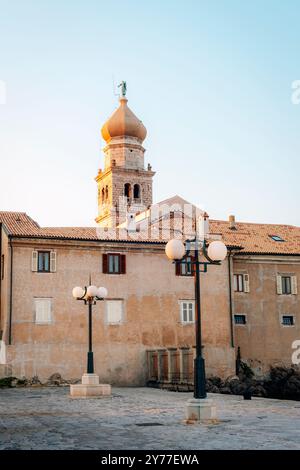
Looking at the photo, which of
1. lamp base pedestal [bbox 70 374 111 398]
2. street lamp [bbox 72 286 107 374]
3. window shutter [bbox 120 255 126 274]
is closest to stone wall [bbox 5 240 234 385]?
window shutter [bbox 120 255 126 274]

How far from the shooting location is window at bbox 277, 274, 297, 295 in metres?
42.5

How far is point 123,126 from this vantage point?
7225 cm

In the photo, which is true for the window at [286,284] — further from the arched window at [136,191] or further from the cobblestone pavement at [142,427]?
the arched window at [136,191]

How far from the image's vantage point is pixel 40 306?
34.9 metres

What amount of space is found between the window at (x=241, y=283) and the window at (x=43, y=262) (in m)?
11.8

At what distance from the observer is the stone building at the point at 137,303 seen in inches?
1355

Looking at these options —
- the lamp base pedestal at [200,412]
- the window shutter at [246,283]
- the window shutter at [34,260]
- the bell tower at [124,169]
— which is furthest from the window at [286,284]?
the bell tower at [124,169]

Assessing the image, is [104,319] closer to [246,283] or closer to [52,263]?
[52,263]

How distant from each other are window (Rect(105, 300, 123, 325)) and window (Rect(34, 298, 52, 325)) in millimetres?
3145

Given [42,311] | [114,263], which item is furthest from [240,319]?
[42,311]

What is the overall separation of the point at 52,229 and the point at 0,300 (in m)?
4.93

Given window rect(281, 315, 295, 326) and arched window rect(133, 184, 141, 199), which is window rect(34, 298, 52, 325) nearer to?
window rect(281, 315, 295, 326)

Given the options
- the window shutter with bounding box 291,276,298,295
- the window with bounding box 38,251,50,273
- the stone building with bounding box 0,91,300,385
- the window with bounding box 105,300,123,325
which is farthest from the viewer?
the window shutter with bounding box 291,276,298,295
